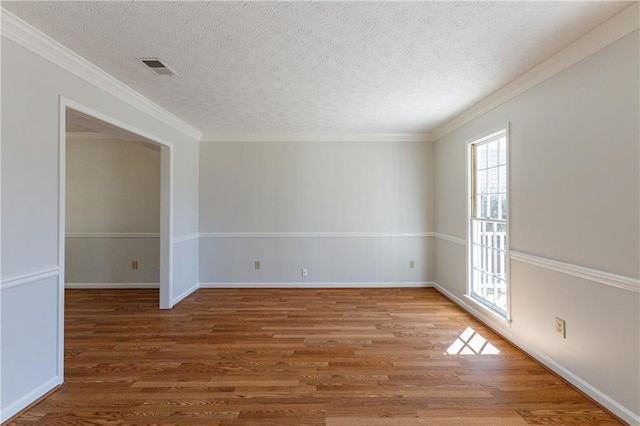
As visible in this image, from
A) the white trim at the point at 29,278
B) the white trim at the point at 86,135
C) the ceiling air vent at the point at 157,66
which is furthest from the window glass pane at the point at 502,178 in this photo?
the white trim at the point at 86,135

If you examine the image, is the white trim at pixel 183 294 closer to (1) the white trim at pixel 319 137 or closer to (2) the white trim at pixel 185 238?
(2) the white trim at pixel 185 238

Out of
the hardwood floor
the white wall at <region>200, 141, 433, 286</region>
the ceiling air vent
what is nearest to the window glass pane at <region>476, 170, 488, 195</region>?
the white wall at <region>200, 141, 433, 286</region>

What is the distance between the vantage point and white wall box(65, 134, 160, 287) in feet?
15.1

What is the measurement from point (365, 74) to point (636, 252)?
216 cm

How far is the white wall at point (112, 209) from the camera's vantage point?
4609 mm

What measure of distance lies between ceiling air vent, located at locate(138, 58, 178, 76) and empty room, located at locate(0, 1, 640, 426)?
1.5 inches

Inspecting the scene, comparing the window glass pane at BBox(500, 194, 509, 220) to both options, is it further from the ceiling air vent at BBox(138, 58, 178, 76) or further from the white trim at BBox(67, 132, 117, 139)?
the white trim at BBox(67, 132, 117, 139)

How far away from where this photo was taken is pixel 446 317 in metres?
3.41

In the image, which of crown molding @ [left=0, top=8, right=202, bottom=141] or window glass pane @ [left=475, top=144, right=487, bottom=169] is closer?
crown molding @ [left=0, top=8, right=202, bottom=141]

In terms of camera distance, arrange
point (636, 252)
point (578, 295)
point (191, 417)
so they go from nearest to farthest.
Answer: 1. point (636, 252)
2. point (191, 417)
3. point (578, 295)

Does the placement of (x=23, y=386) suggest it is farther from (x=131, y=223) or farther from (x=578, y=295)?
(x=578, y=295)

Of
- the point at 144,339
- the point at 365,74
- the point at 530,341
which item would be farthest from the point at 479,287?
the point at 144,339

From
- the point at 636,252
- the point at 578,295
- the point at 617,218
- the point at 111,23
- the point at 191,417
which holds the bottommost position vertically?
the point at 191,417

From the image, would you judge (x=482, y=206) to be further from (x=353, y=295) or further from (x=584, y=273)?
(x=353, y=295)
